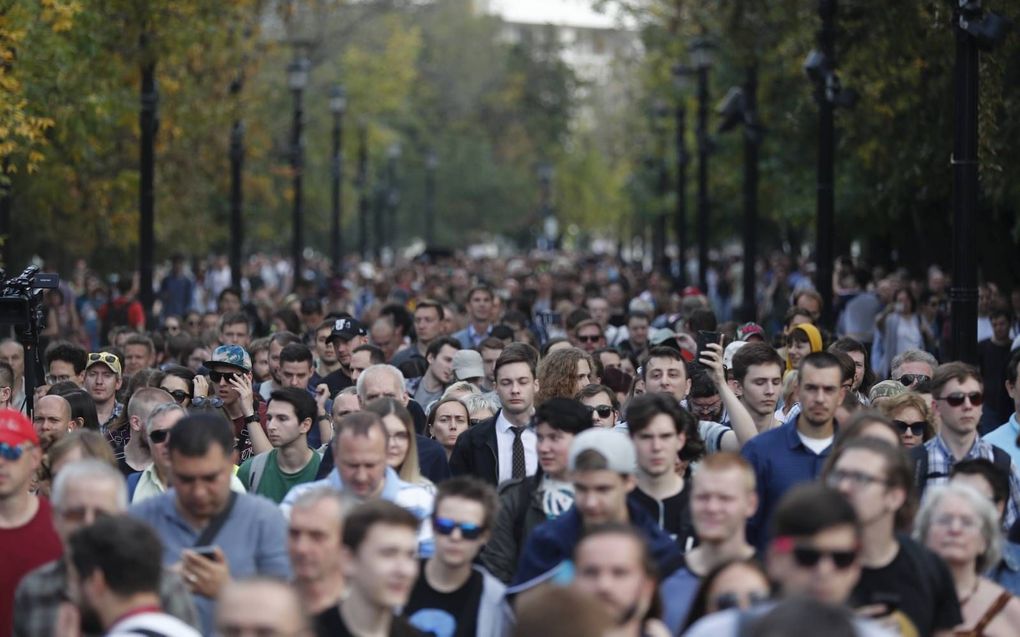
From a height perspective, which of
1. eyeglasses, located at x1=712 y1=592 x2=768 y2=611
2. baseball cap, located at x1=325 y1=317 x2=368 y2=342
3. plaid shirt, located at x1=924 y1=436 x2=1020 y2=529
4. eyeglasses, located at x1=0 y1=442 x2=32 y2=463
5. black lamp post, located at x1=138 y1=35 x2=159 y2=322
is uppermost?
black lamp post, located at x1=138 y1=35 x2=159 y2=322

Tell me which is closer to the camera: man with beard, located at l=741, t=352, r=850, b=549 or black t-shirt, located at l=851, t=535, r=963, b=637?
black t-shirt, located at l=851, t=535, r=963, b=637

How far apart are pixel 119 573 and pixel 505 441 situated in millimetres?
5048

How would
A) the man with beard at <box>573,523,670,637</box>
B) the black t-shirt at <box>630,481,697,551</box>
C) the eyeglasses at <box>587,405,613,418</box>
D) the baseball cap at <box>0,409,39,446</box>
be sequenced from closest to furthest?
the man with beard at <box>573,523,670,637</box>, the baseball cap at <box>0,409,39,446</box>, the black t-shirt at <box>630,481,697,551</box>, the eyeglasses at <box>587,405,613,418</box>

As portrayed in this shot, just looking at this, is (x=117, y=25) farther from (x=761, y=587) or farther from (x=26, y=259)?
(x=761, y=587)

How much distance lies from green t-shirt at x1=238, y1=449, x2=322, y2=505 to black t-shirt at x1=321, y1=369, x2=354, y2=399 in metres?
4.04

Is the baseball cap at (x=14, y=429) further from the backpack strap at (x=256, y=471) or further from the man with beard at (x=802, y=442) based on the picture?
the man with beard at (x=802, y=442)

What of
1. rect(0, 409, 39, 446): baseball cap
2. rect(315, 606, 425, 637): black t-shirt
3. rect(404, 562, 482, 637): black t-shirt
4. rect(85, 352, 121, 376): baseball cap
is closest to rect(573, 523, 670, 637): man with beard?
rect(315, 606, 425, 637): black t-shirt

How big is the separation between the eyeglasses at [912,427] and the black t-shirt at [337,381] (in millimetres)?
5300

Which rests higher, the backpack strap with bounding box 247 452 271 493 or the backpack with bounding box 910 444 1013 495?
the backpack with bounding box 910 444 1013 495

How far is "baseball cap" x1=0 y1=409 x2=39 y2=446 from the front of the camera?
8.78 meters

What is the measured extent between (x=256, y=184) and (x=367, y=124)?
52.2 ft

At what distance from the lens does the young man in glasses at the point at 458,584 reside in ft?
26.3

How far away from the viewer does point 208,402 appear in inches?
504

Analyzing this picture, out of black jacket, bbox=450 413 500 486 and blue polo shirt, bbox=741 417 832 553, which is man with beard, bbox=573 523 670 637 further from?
black jacket, bbox=450 413 500 486
